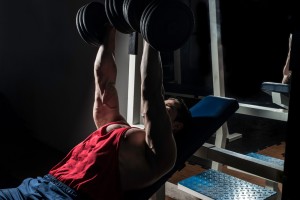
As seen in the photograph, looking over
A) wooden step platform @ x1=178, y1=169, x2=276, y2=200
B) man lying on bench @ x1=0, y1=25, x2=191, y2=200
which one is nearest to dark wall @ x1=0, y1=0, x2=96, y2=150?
wooden step platform @ x1=178, y1=169, x2=276, y2=200

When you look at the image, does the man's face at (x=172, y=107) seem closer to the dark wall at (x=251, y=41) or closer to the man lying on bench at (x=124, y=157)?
the man lying on bench at (x=124, y=157)

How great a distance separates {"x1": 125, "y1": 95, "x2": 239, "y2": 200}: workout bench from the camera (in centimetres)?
139

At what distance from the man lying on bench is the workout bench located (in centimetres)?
4

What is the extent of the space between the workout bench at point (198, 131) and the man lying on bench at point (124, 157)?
4cm

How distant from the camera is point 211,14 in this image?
235cm

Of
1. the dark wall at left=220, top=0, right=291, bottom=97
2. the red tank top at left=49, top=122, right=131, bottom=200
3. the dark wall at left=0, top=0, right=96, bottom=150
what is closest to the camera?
the red tank top at left=49, top=122, right=131, bottom=200

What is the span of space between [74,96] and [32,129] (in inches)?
36.1

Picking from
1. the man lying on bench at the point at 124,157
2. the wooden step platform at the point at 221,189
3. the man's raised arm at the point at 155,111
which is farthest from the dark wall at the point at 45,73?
the man's raised arm at the point at 155,111

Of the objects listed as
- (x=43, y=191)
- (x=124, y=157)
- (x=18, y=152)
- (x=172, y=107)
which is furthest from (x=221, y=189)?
(x=18, y=152)

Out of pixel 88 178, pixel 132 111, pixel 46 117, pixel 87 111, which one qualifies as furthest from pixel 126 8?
pixel 46 117

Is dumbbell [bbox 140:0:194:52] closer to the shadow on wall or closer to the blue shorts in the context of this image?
the blue shorts

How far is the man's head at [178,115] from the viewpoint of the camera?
59.2 inches

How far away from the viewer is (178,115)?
151cm

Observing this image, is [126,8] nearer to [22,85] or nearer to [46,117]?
[46,117]
